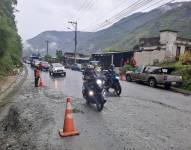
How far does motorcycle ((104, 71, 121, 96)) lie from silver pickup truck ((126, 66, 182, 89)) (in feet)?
24.1

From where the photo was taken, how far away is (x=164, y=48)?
37.9m

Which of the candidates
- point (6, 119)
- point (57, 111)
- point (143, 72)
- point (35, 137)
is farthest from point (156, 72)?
point (35, 137)

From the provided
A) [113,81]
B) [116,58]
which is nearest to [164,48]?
[116,58]

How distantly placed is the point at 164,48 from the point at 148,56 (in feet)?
9.87

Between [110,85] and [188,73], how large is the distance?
971 cm

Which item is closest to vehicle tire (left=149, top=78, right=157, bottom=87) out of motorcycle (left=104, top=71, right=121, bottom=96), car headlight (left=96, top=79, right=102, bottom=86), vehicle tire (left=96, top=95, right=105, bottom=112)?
motorcycle (left=104, top=71, right=121, bottom=96)

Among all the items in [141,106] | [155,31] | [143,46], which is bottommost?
[141,106]

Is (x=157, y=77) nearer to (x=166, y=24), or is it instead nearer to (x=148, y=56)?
(x=148, y=56)

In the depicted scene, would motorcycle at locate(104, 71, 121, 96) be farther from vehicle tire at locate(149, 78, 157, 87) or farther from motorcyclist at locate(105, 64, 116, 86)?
vehicle tire at locate(149, 78, 157, 87)

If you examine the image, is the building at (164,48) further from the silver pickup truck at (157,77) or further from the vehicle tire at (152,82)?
the vehicle tire at (152,82)

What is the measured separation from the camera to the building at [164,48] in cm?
3781

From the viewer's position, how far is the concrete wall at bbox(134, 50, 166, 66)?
125 ft

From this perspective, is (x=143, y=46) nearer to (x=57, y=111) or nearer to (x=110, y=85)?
(x=110, y=85)

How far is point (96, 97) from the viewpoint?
12141mm
